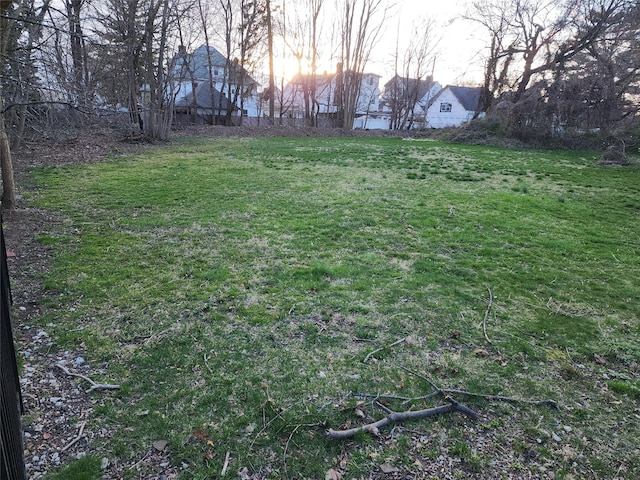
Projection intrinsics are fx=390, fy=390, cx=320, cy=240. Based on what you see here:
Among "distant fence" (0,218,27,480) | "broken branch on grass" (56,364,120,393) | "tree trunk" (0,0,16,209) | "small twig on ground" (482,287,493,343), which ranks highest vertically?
"tree trunk" (0,0,16,209)

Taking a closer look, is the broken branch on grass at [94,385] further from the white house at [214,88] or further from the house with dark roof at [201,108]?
the house with dark roof at [201,108]

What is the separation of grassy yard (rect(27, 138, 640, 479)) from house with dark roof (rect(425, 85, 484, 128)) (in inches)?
1587

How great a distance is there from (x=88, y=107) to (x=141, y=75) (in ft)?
45.6

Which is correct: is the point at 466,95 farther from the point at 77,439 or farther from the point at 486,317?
the point at 77,439

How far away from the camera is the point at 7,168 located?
576cm

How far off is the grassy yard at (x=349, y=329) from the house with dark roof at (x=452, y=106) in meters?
40.3

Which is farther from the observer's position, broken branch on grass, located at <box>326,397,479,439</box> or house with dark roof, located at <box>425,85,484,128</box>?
house with dark roof, located at <box>425,85,484,128</box>

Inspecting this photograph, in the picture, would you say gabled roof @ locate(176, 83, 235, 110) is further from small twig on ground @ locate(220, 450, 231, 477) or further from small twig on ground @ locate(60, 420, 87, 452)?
small twig on ground @ locate(220, 450, 231, 477)

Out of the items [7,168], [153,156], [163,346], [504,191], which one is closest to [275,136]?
[153,156]

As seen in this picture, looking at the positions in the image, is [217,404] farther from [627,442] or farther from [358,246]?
[358,246]

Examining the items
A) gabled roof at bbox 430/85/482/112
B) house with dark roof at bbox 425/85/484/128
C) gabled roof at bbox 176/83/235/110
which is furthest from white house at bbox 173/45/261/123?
gabled roof at bbox 430/85/482/112

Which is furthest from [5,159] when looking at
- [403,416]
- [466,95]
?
[466,95]

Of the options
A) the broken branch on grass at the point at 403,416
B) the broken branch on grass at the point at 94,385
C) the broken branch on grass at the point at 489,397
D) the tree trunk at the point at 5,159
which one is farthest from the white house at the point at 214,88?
the broken branch on grass at the point at 403,416

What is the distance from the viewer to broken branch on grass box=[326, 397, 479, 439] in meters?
2.20
